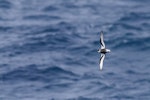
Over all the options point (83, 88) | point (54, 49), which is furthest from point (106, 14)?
point (83, 88)

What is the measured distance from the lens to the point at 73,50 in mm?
65375

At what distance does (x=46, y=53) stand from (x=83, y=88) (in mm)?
6987

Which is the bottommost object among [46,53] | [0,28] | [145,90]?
[145,90]

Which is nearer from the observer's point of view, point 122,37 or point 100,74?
point 100,74

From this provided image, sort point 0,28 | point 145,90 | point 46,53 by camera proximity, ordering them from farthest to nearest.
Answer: point 0,28 < point 46,53 < point 145,90

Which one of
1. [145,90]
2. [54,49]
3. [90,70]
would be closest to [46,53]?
[54,49]

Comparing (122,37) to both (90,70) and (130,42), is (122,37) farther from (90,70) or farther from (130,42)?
(90,70)

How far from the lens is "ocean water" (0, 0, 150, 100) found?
199 ft

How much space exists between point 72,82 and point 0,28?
1308 centimetres

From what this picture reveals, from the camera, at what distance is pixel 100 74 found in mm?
62812

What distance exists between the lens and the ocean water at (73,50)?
60688mm

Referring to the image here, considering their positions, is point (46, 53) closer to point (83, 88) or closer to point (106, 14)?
point (83, 88)

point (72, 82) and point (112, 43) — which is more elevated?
point (112, 43)

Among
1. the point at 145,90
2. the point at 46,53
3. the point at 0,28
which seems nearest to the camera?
the point at 145,90
